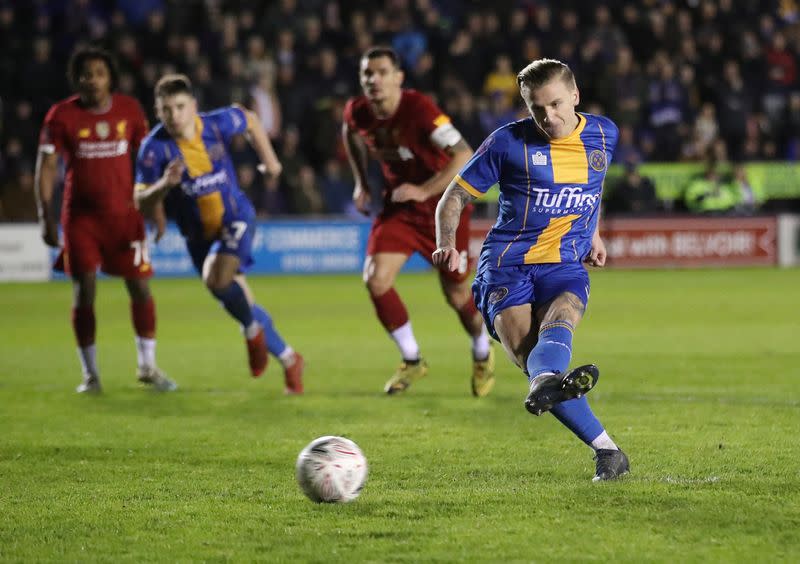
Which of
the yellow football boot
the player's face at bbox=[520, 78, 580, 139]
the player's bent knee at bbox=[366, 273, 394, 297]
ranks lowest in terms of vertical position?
→ the yellow football boot

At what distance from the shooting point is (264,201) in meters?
20.9

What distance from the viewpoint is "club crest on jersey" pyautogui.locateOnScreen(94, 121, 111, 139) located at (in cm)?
954

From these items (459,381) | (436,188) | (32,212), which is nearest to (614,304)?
(459,381)

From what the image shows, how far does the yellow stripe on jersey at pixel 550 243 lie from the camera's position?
6066mm

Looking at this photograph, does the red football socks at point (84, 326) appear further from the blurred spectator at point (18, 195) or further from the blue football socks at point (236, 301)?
the blurred spectator at point (18, 195)

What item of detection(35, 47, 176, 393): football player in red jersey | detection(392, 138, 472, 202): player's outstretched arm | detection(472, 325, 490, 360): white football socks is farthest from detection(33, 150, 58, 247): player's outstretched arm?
detection(472, 325, 490, 360): white football socks

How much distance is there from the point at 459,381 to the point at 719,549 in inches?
214

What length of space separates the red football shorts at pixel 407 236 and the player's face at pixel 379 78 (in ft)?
2.78

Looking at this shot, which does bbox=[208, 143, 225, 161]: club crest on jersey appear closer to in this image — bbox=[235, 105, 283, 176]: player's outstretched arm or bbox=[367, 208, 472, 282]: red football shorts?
bbox=[235, 105, 283, 176]: player's outstretched arm

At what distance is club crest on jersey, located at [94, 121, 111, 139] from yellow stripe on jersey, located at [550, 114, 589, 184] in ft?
14.9

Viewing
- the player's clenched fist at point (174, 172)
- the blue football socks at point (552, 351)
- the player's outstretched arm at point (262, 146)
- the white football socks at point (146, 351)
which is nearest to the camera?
the blue football socks at point (552, 351)

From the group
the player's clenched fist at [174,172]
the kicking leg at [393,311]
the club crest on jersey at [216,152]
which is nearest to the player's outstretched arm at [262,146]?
the club crest on jersey at [216,152]

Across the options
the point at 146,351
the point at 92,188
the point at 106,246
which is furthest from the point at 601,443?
the point at 92,188

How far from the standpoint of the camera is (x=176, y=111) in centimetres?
899
